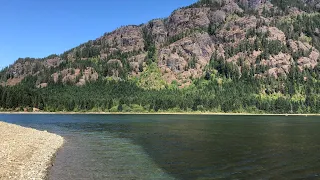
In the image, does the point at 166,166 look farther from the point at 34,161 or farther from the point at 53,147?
the point at 53,147

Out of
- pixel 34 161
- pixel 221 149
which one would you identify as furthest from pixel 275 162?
pixel 34 161

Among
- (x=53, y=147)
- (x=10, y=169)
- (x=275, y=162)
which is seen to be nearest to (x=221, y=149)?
(x=275, y=162)

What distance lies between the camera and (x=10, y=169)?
109ft

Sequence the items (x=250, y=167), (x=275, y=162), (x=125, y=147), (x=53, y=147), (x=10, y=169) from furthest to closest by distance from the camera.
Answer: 1. (x=125, y=147)
2. (x=53, y=147)
3. (x=275, y=162)
4. (x=250, y=167)
5. (x=10, y=169)

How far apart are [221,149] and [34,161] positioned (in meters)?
32.7

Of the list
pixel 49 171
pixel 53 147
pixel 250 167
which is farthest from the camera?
pixel 53 147

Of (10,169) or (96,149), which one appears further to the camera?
(96,149)

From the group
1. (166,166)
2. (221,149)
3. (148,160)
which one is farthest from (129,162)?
(221,149)

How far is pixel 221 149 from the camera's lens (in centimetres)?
5562

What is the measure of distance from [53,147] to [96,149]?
7.73 metres

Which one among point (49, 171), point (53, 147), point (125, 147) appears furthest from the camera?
point (125, 147)

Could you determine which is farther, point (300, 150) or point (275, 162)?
point (300, 150)

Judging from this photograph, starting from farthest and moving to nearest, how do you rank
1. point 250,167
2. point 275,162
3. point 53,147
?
point 53,147 < point 275,162 < point 250,167

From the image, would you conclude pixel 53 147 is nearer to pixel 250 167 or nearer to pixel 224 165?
pixel 224 165
